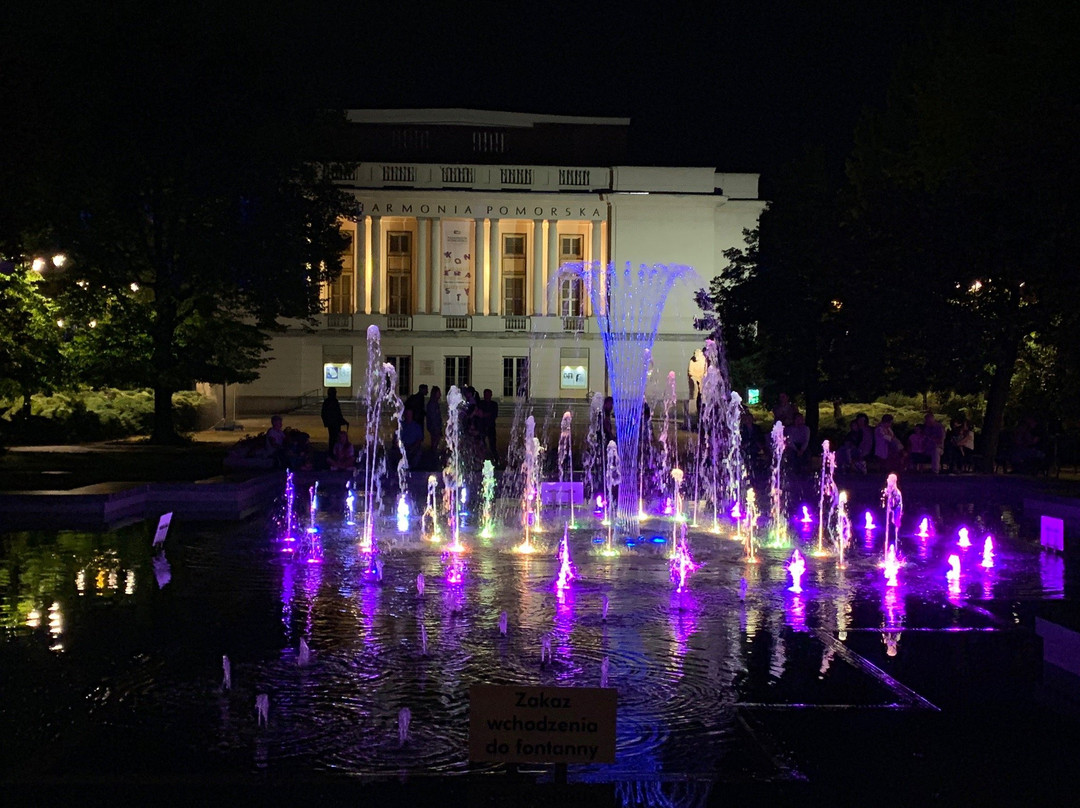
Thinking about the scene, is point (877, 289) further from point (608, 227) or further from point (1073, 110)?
point (608, 227)

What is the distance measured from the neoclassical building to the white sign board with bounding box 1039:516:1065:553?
45.0 meters

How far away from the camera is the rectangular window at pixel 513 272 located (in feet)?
209

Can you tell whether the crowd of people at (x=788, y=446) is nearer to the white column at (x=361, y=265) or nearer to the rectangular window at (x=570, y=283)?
the white column at (x=361, y=265)

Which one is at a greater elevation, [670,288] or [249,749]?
[670,288]

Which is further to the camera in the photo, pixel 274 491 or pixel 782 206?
pixel 782 206

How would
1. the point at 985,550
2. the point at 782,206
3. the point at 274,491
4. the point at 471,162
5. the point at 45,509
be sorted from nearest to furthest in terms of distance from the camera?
1. the point at 985,550
2. the point at 45,509
3. the point at 274,491
4. the point at 782,206
5. the point at 471,162

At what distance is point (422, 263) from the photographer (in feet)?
205

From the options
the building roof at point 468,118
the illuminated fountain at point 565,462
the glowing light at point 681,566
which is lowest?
the glowing light at point 681,566

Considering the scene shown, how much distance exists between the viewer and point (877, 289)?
23.6 m

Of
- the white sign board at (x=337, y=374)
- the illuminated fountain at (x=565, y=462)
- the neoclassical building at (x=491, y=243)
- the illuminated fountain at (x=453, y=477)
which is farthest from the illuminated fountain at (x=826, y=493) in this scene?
the white sign board at (x=337, y=374)

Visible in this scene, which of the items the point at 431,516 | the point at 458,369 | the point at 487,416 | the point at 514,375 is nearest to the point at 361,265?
the point at 458,369

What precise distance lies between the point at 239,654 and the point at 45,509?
8630 mm

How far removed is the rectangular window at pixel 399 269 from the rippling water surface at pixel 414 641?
4967 centimetres

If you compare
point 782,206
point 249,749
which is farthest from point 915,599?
point 782,206
